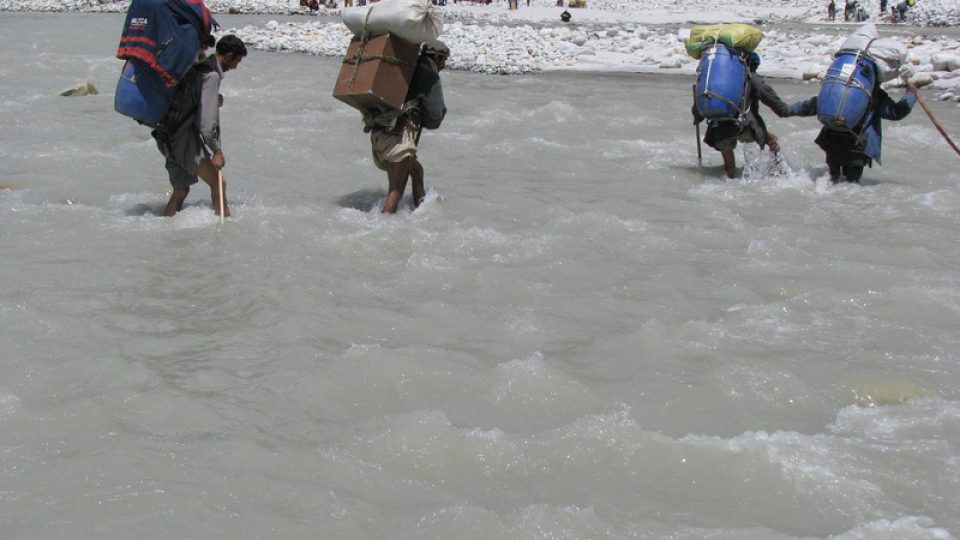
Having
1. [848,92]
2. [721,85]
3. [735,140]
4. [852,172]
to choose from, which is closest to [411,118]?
[721,85]

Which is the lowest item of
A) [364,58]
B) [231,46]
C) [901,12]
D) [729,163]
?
[901,12]

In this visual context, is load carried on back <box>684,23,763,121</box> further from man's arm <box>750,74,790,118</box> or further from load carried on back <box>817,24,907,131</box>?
load carried on back <box>817,24,907,131</box>

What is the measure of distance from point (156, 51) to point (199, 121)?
542mm

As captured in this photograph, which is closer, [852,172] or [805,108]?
[805,108]

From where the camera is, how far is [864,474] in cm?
388

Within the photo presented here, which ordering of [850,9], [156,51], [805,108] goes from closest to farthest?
[156,51] < [805,108] < [850,9]

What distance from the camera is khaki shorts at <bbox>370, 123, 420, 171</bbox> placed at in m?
7.38

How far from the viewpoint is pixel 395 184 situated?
24.9 feet

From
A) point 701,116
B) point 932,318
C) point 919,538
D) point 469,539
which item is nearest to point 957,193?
point 701,116

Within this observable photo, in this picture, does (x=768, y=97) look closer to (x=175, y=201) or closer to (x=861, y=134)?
(x=861, y=134)

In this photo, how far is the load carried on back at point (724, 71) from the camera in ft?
27.8

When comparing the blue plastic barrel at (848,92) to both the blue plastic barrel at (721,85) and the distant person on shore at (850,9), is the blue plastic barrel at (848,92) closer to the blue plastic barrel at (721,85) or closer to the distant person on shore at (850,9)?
the blue plastic barrel at (721,85)

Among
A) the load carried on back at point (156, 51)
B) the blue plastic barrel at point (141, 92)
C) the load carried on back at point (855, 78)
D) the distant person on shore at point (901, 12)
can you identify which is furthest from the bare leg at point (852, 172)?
the distant person on shore at point (901, 12)

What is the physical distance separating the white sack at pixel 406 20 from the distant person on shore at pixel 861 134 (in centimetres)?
319
